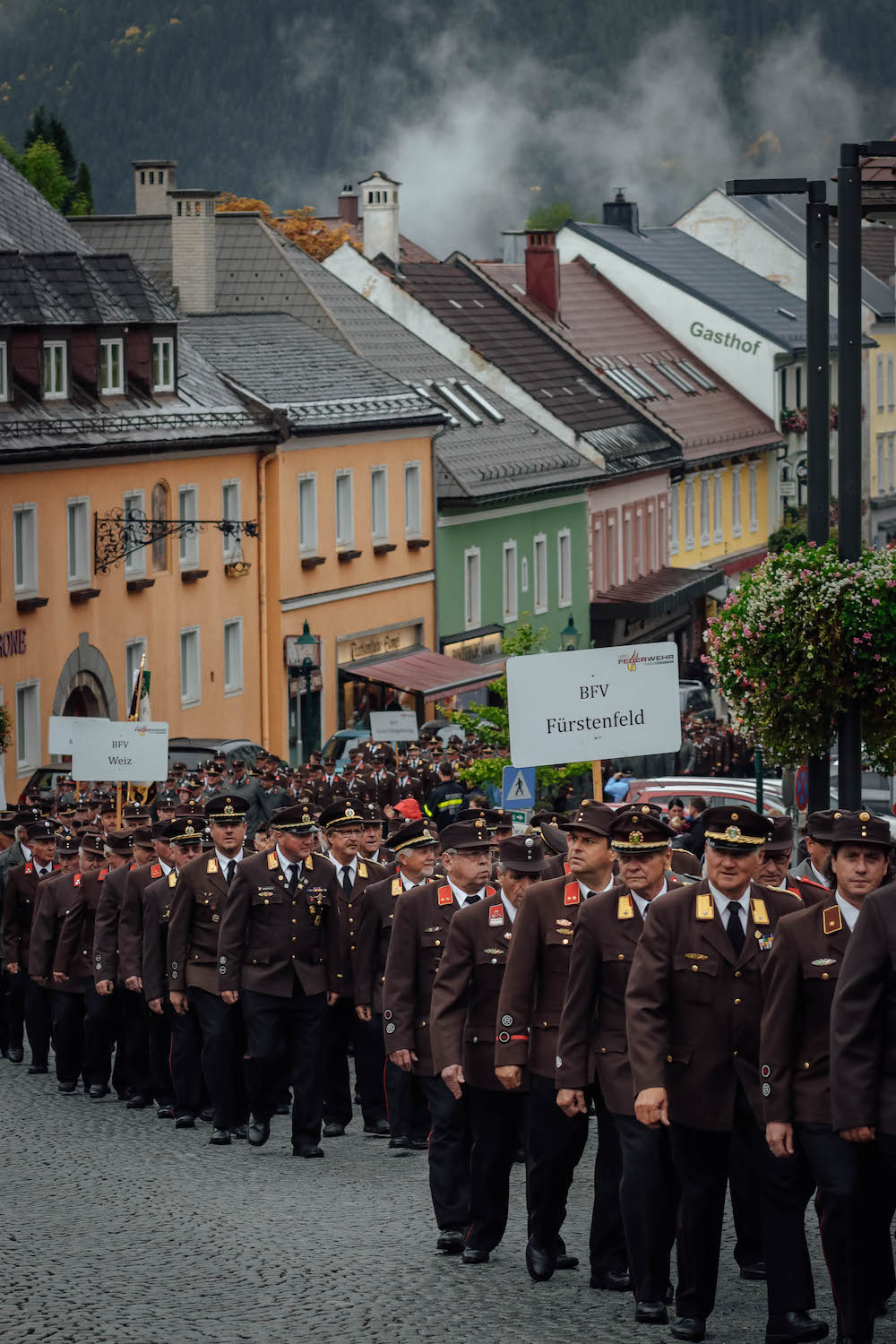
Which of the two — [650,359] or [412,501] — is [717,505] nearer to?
[650,359]

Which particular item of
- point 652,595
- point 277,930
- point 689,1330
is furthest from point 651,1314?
point 652,595

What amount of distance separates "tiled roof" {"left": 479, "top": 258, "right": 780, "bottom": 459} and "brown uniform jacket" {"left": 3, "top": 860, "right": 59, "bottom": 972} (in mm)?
45030

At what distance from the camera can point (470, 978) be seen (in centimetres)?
1184

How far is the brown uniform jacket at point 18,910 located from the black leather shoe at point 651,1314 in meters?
10.1

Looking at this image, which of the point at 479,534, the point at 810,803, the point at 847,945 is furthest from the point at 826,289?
the point at 479,534

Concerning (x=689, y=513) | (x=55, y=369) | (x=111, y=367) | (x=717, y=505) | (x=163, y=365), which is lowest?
(x=55, y=369)

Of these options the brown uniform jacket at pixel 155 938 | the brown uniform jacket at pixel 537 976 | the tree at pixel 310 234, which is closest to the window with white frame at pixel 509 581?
the tree at pixel 310 234

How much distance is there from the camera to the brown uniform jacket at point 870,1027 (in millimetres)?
8703

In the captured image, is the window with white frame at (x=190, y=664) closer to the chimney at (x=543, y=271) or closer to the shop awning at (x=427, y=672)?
the shop awning at (x=427, y=672)

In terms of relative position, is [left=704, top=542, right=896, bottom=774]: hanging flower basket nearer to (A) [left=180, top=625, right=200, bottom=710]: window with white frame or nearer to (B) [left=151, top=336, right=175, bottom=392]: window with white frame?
(A) [left=180, top=625, right=200, bottom=710]: window with white frame

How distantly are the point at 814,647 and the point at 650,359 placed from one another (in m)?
52.0

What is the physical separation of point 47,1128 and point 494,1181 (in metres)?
5.48

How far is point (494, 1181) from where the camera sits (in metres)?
11.3

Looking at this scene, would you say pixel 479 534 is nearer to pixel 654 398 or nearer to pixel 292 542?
pixel 292 542
